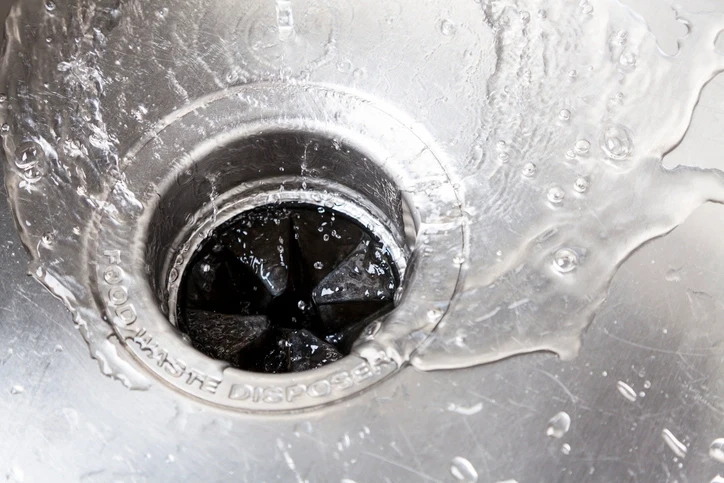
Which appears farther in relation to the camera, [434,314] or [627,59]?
[627,59]

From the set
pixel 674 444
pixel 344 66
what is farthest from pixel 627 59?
pixel 674 444

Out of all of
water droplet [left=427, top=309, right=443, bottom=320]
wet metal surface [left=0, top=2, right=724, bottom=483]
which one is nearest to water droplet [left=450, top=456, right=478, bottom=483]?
wet metal surface [left=0, top=2, right=724, bottom=483]

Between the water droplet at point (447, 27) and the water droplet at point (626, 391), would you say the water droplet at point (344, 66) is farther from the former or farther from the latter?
the water droplet at point (626, 391)

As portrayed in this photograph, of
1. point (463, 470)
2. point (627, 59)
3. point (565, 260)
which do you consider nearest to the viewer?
point (463, 470)

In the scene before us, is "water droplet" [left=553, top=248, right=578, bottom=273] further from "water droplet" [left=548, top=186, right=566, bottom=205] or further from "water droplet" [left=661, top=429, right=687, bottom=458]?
"water droplet" [left=661, top=429, right=687, bottom=458]

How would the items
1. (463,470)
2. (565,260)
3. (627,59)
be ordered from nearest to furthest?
(463,470) < (565,260) < (627,59)

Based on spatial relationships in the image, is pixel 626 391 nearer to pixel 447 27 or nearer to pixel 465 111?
pixel 465 111
